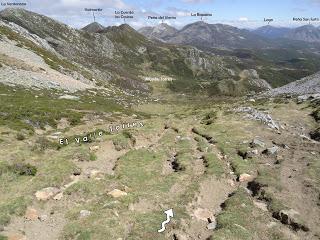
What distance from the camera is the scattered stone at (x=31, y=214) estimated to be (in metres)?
19.3

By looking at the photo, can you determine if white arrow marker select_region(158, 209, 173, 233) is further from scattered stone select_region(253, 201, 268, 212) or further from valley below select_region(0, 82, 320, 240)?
scattered stone select_region(253, 201, 268, 212)

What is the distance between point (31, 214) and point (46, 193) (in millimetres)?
2193

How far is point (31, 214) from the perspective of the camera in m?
19.5

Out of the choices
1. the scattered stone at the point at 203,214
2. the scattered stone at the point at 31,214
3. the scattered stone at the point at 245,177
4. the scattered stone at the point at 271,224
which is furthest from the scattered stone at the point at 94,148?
the scattered stone at the point at 271,224

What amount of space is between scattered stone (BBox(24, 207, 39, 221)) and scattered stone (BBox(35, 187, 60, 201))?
114 centimetres

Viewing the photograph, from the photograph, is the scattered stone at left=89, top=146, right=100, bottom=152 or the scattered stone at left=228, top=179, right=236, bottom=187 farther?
the scattered stone at left=89, top=146, right=100, bottom=152

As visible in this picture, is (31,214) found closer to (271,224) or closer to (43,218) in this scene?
(43,218)

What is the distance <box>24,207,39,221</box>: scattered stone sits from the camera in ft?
63.5

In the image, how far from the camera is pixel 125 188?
76.2 ft

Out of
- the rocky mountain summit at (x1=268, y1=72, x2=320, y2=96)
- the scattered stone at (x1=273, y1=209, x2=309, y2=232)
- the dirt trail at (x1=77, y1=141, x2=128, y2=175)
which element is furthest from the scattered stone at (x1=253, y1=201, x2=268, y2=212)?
the rocky mountain summit at (x1=268, y1=72, x2=320, y2=96)

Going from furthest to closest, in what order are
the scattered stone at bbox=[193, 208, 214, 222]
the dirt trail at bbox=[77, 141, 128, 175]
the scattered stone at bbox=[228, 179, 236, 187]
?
the dirt trail at bbox=[77, 141, 128, 175]
the scattered stone at bbox=[228, 179, 236, 187]
the scattered stone at bbox=[193, 208, 214, 222]

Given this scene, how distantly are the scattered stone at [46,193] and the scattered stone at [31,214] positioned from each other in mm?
1139

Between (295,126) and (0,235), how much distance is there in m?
32.7

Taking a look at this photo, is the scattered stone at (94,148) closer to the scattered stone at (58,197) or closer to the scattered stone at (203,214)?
the scattered stone at (58,197)
